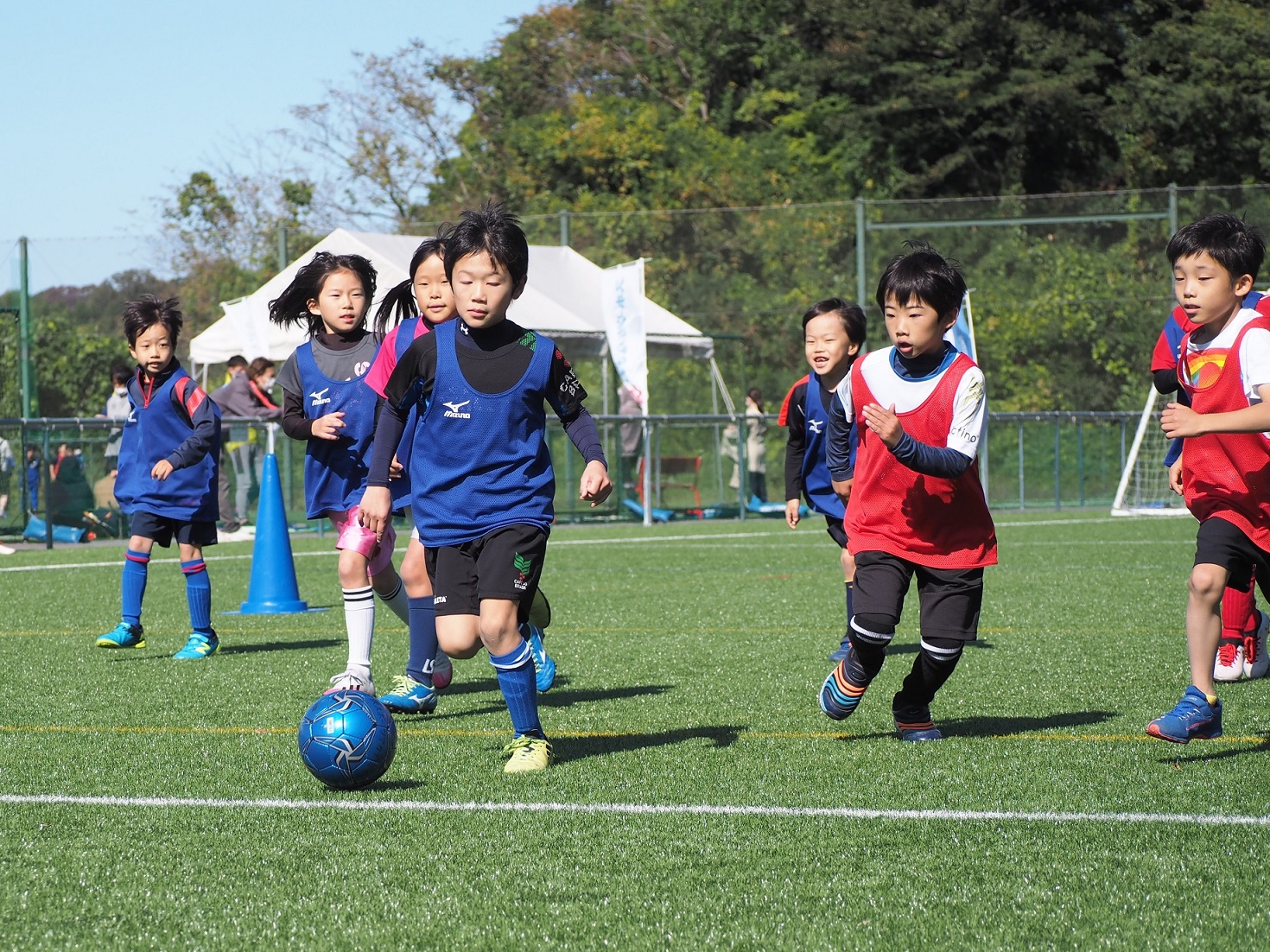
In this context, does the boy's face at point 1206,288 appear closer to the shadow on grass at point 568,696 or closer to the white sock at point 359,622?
the shadow on grass at point 568,696

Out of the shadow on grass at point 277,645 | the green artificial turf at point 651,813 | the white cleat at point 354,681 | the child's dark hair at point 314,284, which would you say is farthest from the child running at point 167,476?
the white cleat at point 354,681

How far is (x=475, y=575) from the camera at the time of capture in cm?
516

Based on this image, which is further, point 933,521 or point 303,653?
point 303,653

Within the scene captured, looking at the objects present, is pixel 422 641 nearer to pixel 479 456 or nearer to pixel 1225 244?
pixel 479 456

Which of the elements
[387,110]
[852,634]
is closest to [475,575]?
[852,634]

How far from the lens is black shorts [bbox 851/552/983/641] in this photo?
208 inches

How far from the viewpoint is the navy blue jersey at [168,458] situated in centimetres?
819

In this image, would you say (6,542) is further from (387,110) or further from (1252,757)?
(387,110)

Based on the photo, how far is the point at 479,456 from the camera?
509 centimetres

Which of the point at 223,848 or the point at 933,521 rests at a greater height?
the point at 933,521

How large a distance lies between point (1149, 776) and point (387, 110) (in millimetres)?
37273

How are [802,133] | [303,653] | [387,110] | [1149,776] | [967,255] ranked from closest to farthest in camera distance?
[1149,776]
[303,653]
[967,255]
[802,133]
[387,110]

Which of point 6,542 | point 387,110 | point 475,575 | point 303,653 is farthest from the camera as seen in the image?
point 387,110

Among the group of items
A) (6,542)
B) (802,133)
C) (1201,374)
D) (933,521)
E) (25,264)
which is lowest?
(6,542)
